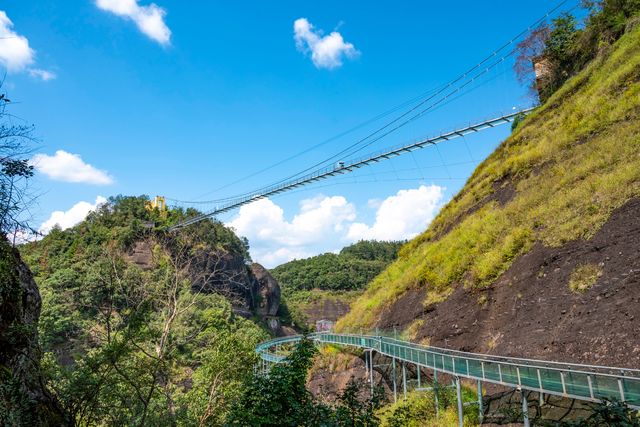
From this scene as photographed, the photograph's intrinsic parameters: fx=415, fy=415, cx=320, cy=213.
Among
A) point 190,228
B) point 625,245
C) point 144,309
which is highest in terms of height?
point 190,228

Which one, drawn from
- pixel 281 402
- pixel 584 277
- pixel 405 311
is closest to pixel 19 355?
pixel 281 402

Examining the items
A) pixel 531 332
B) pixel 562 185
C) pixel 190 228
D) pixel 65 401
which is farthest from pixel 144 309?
pixel 190 228

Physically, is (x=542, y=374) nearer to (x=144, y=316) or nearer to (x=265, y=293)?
(x=144, y=316)

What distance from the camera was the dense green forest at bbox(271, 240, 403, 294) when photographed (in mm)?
111000

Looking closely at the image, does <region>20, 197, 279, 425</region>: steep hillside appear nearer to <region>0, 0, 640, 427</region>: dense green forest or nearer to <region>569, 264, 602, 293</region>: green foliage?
<region>0, 0, 640, 427</region>: dense green forest

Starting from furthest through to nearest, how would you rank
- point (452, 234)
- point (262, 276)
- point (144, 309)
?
1. point (262, 276)
2. point (452, 234)
3. point (144, 309)

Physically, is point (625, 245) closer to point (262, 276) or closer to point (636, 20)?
point (636, 20)

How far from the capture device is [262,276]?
77.3 m

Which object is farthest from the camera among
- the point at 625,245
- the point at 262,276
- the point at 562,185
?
the point at 262,276

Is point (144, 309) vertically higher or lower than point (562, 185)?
lower

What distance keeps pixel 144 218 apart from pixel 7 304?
197 ft

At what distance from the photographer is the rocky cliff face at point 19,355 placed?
623 centimetres

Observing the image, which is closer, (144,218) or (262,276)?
(144,218)

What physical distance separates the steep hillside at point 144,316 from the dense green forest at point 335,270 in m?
35.2
